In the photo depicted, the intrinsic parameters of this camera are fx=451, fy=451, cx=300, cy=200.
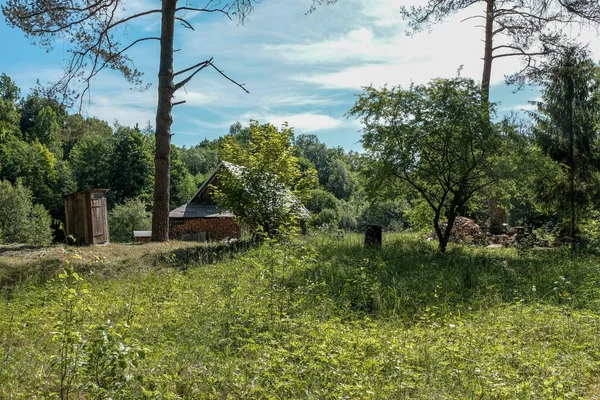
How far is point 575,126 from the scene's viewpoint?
1548 cm

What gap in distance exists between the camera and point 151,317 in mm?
5980

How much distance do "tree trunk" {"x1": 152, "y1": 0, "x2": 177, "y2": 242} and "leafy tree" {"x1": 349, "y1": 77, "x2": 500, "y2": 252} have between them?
5772mm

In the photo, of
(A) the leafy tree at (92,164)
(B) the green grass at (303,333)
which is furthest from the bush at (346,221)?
(B) the green grass at (303,333)

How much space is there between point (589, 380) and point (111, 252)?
996 cm

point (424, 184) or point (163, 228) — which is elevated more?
point (424, 184)

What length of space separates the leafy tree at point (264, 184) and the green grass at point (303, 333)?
2972 mm

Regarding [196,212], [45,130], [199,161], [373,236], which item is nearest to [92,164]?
[45,130]

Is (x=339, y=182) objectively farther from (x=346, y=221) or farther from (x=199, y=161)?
(x=346, y=221)

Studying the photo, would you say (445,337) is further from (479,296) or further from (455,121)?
(455,121)

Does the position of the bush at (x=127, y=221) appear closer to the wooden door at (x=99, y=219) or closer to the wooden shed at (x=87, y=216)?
the wooden shed at (x=87, y=216)

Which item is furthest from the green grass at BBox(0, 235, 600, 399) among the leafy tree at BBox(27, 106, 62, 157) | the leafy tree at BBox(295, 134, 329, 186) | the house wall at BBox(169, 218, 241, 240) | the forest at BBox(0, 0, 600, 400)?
the leafy tree at BBox(295, 134, 329, 186)

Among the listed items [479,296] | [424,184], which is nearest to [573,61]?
[424,184]

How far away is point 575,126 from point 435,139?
→ 7.23 metres

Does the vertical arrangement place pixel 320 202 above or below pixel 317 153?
below
